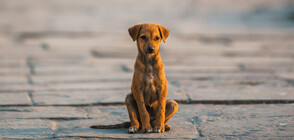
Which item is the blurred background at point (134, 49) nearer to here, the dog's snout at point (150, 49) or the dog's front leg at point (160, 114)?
the dog's front leg at point (160, 114)

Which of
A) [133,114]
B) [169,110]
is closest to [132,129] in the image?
[133,114]

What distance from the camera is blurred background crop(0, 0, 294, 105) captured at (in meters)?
6.73

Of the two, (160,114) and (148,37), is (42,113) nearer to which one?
(160,114)

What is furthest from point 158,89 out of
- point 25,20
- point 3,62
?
point 25,20

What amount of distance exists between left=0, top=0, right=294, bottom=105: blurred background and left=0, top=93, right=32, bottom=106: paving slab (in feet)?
0.21

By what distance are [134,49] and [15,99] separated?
5.18 metres

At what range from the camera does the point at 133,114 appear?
449cm

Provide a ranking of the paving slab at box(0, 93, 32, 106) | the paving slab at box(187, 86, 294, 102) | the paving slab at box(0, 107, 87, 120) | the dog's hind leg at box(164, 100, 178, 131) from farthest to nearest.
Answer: the paving slab at box(187, 86, 294, 102) < the paving slab at box(0, 93, 32, 106) < the paving slab at box(0, 107, 87, 120) < the dog's hind leg at box(164, 100, 178, 131)

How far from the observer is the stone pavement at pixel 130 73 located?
4.88 metres

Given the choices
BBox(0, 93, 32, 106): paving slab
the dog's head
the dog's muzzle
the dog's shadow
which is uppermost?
the dog's head

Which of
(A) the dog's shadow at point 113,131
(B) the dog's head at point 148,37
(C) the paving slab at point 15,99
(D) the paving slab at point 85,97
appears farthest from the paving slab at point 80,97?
(B) the dog's head at point 148,37

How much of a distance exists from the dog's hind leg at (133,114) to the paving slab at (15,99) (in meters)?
1.87

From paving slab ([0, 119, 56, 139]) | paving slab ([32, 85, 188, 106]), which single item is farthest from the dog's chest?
paving slab ([32, 85, 188, 106])

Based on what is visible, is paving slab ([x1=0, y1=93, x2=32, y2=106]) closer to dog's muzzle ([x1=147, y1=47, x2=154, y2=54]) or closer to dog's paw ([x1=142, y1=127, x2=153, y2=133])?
dog's paw ([x1=142, y1=127, x2=153, y2=133])
